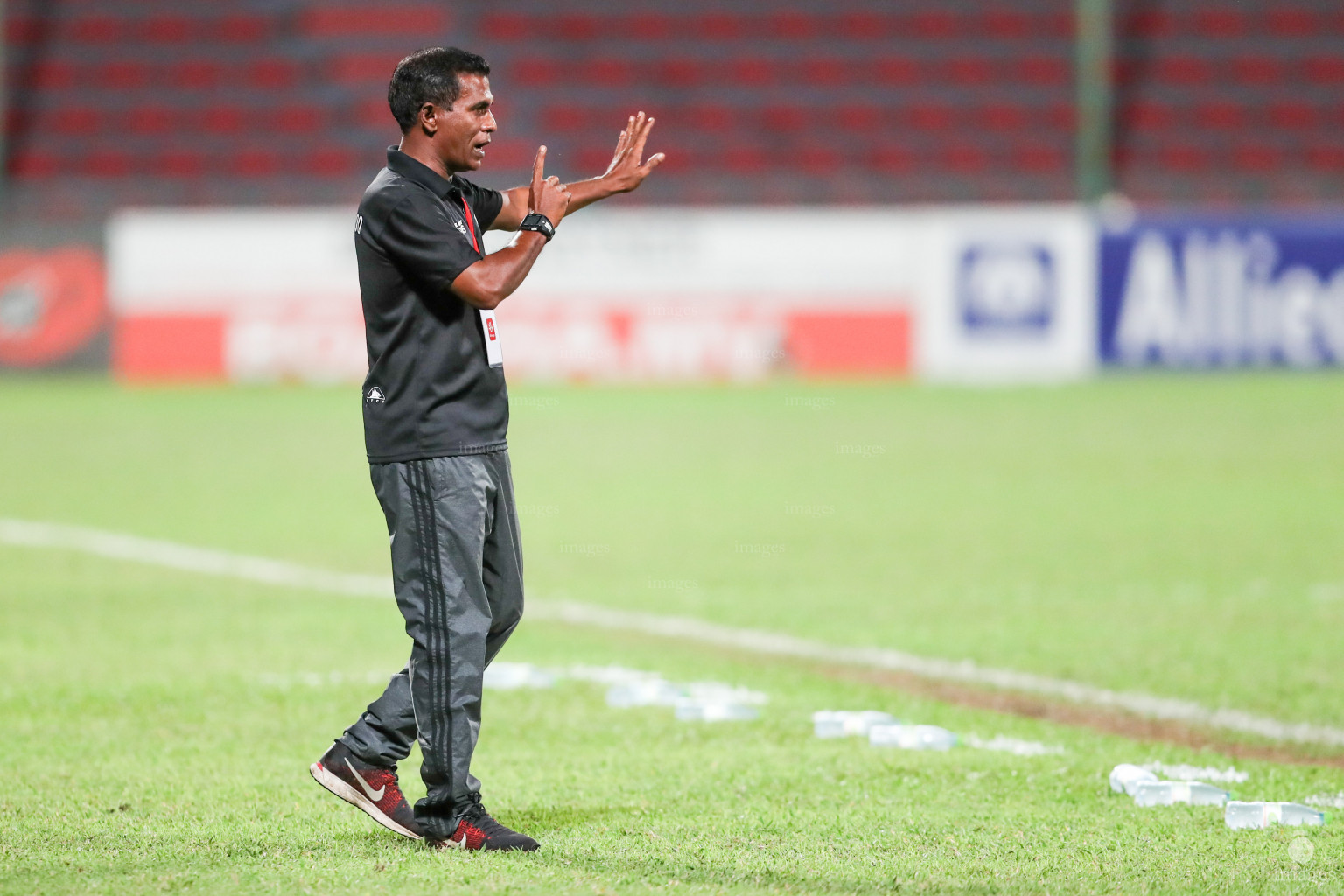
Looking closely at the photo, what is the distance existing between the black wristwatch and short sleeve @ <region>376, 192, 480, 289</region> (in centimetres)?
14

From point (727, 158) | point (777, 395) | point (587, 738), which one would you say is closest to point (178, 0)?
point (727, 158)

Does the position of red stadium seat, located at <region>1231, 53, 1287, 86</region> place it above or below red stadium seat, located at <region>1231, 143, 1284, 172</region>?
above

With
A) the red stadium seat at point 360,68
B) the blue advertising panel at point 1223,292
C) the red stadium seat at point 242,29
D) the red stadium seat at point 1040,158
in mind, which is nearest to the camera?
the blue advertising panel at point 1223,292

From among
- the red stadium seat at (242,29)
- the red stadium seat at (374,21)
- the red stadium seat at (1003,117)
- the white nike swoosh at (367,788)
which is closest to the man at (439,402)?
the white nike swoosh at (367,788)

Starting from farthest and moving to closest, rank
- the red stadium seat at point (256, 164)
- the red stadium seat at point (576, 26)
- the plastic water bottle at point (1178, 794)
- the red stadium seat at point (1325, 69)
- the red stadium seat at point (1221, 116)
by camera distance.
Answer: the red stadium seat at point (576, 26) → the red stadium seat at point (1325, 69) → the red stadium seat at point (1221, 116) → the red stadium seat at point (256, 164) → the plastic water bottle at point (1178, 794)

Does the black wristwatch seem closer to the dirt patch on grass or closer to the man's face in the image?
the man's face

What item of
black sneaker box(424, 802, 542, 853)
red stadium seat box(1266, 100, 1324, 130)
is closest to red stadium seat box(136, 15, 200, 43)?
red stadium seat box(1266, 100, 1324, 130)

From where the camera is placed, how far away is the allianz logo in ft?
65.0

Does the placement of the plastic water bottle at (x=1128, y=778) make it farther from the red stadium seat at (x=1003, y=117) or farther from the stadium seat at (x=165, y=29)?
the stadium seat at (x=165, y=29)

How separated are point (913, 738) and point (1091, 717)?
0.82 metres

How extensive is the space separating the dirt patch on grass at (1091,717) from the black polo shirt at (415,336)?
2600 mm

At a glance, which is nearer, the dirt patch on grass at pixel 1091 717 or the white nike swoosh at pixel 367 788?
the white nike swoosh at pixel 367 788

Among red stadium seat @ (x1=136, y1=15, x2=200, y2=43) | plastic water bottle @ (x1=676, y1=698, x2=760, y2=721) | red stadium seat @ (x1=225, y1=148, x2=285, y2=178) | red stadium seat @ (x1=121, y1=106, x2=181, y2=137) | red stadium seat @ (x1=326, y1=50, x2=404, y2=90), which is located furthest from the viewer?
red stadium seat @ (x1=136, y1=15, x2=200, y2=43)

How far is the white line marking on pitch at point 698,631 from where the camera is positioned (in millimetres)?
6090
